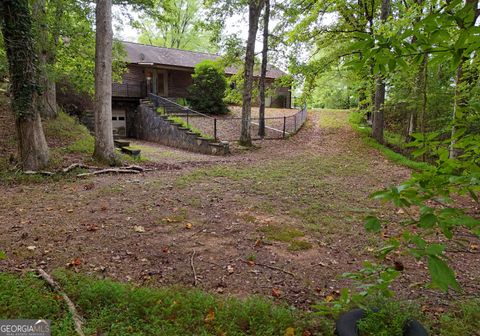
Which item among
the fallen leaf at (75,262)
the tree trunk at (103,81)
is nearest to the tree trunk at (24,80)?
the tree trunk at (103,81)

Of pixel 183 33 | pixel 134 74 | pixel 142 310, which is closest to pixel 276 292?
pixel 142 310

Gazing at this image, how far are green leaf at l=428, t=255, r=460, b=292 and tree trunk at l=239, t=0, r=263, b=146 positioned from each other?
1187 centimetres

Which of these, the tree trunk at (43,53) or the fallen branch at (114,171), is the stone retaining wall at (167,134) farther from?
the tree trunk at (43,53)

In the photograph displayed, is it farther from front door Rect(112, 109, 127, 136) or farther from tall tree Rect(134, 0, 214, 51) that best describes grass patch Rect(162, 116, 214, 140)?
tall tree Rect(134, 0, 214, 51)

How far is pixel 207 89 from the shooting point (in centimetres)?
1873

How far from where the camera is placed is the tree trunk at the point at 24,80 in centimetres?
652

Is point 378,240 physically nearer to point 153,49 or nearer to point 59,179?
point 59,179

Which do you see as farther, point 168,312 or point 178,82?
point 178,82

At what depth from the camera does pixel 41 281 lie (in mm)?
2914

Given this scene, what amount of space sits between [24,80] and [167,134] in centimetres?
841

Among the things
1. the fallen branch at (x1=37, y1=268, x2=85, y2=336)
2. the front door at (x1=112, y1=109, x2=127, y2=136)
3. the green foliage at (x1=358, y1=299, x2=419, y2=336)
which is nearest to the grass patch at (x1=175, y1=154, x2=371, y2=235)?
the green foliage at (x1=358, y1=299, x2=419, y2=336)

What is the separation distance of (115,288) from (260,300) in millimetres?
1354

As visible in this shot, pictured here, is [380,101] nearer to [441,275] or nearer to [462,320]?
[462,320]

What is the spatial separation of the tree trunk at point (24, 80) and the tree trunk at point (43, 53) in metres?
0.55
